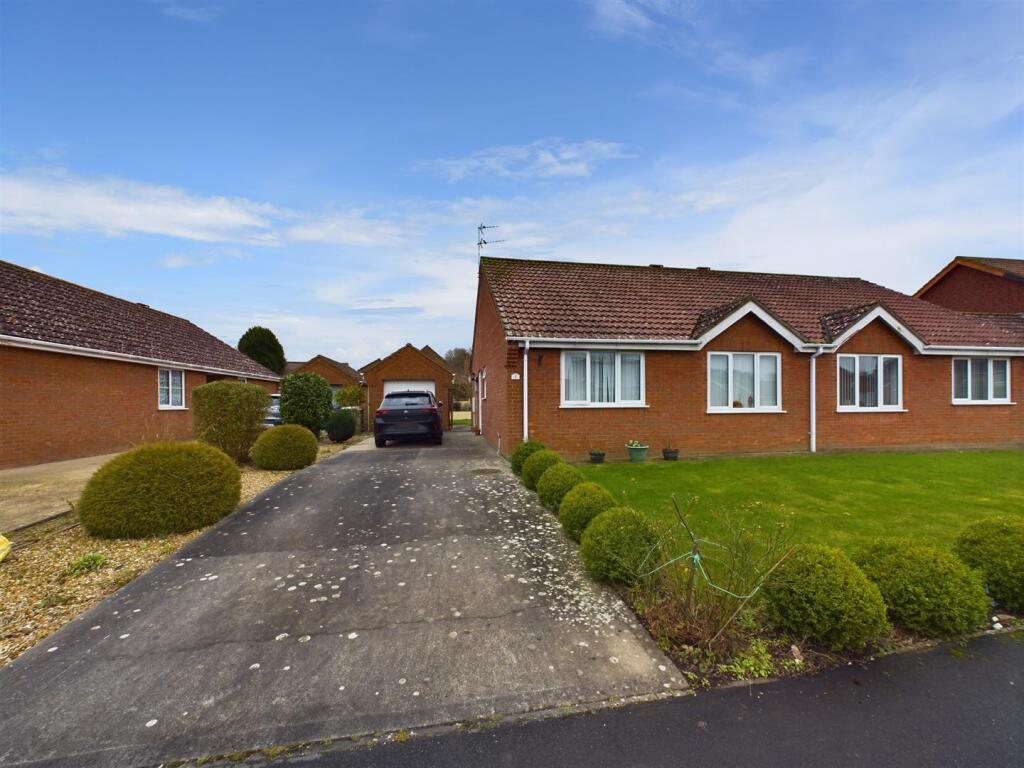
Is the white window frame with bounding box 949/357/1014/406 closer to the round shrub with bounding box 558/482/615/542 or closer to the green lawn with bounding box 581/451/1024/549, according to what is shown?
the green lawn with bounding box 581/451/1024/549

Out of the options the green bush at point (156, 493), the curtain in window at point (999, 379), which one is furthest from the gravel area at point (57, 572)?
the curtain in window at point (999, 379)

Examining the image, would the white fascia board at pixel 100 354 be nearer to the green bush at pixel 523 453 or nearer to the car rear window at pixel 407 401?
the car rear window at pixel 407 401

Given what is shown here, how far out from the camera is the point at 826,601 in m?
3.22

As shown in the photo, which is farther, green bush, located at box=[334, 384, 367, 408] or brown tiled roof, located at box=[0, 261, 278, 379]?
green bush, located at box=[334, 384, 367, 408]

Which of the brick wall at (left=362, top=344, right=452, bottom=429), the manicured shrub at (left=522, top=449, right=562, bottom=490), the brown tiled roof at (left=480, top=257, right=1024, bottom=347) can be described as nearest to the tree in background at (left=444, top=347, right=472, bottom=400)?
the brick wall at (left=362, top=344, right=452, bottom=429)

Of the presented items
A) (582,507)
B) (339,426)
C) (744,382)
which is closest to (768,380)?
(744,382)

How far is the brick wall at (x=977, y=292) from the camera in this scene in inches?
754

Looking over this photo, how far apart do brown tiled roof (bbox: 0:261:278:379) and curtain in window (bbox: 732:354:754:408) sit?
1729 centimetres

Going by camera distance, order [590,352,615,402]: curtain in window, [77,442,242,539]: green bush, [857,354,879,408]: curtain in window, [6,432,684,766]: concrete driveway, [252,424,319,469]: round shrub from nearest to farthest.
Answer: [6,432,684,766]: concrete driveway < [77,442,242,539]: green bush < [252,424,319,469]: round shrub < [590,352,615,402]: curtain in window < [857,354,879,408]: curtain in window

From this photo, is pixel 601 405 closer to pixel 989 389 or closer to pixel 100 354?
pixel 989 389

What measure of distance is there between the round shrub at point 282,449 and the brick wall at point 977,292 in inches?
1070

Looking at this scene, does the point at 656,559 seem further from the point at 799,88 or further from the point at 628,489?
the point at 799,88

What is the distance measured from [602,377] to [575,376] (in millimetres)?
698

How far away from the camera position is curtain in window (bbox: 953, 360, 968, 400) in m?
13.4
